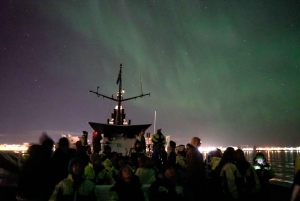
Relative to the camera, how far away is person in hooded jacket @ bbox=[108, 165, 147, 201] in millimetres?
Answer: 4805

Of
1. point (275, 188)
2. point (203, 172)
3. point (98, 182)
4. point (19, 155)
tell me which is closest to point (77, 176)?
point (98, 182)

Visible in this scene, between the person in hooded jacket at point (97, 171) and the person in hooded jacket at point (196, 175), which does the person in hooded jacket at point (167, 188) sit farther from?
the person in hooded jacket at point (97, 171)

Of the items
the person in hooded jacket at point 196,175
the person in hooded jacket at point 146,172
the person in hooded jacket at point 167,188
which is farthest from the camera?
the person in hooded jacket at point 146,172

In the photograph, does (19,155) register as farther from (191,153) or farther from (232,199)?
(232,199)

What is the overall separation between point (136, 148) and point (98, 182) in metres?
5.34

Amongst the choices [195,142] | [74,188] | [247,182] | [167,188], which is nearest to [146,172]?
[195,142]

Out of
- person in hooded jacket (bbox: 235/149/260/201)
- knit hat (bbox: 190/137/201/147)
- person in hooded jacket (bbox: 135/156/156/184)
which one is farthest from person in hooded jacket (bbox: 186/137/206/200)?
→ person in hooded jacket (bbox: 135/156/156/184)

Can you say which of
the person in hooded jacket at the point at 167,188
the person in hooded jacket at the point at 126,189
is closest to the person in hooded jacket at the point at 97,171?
the person in hooded jacket at the point at 167,188

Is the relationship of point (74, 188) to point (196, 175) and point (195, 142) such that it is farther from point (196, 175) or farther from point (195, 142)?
point (195, 142)

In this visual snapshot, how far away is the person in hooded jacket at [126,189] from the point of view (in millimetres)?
4805

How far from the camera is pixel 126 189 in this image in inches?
192

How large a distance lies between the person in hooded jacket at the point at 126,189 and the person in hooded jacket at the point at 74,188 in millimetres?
408

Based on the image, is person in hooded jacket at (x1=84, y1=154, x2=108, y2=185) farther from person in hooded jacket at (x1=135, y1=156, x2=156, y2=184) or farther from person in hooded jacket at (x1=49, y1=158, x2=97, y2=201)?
person in hooded jacket at (x1=49, y1=158, x2=97, y2=201)

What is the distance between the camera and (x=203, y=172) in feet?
22.5
